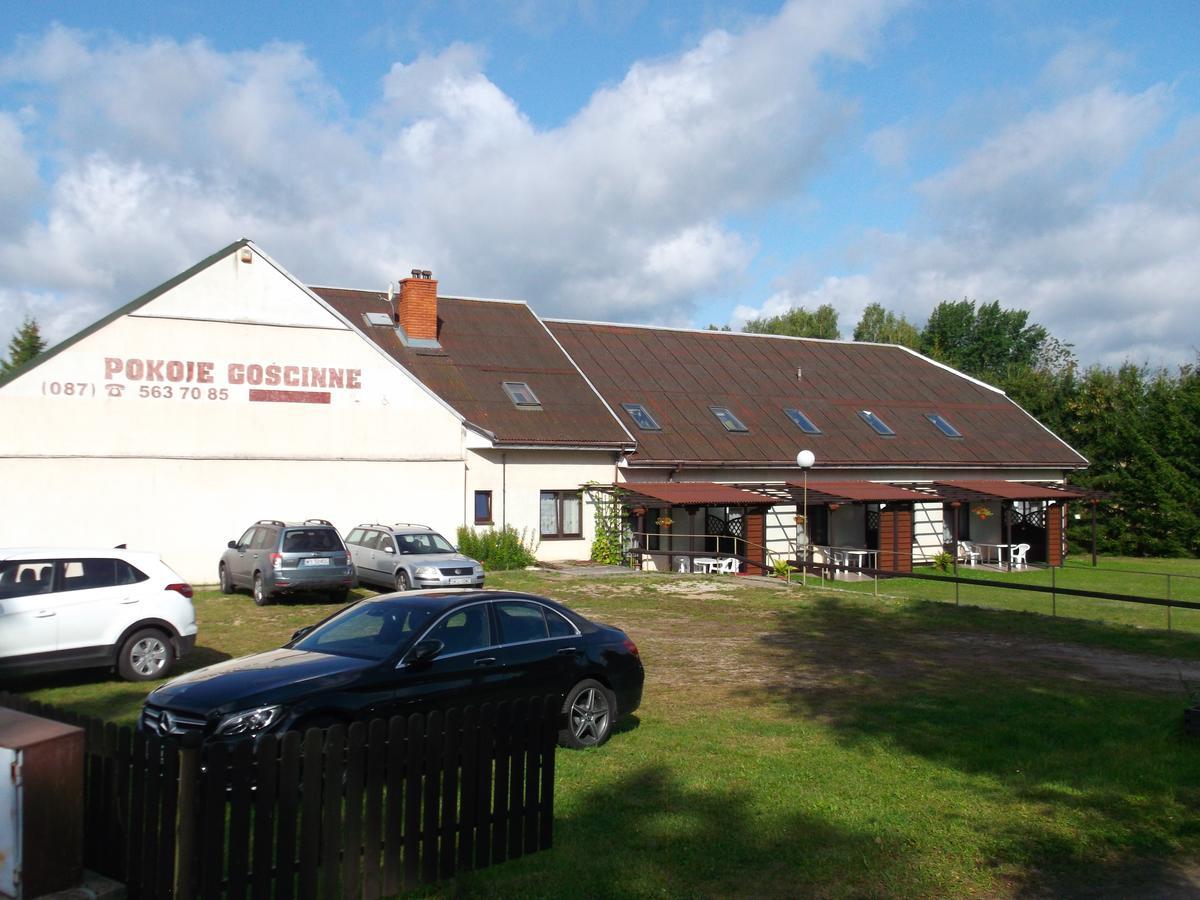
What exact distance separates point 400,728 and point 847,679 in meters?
8.51

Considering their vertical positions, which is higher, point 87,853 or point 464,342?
point 464,342

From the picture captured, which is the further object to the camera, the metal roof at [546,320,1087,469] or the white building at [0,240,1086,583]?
the metal roof at [546,320,1087,469]

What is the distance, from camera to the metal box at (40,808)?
520 centimetres

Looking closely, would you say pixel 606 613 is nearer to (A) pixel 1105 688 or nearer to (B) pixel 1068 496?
(A) pixel 1105 688

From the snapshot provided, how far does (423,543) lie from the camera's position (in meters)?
24.6

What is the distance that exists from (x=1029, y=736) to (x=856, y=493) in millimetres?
24821

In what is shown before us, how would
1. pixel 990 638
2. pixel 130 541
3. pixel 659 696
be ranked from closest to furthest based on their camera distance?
pixel 659 696
pixel 990 638
pixel 130 541

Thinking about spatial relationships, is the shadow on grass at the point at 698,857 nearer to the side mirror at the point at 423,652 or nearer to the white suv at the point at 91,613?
the side mirror at the point at 423,652

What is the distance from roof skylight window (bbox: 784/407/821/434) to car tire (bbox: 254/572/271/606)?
20.4 metres

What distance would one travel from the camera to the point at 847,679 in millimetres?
13602

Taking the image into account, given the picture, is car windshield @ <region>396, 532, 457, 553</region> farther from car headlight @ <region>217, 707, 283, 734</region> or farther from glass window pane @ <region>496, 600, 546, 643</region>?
car headlight @ <region>217, 707, 283, 734</region>

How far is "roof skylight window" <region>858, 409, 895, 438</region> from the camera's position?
128ft

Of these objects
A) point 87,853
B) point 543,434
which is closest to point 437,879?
point 87,853

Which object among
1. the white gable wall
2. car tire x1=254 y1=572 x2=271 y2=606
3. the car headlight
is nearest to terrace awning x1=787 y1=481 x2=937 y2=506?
the white gable wall
